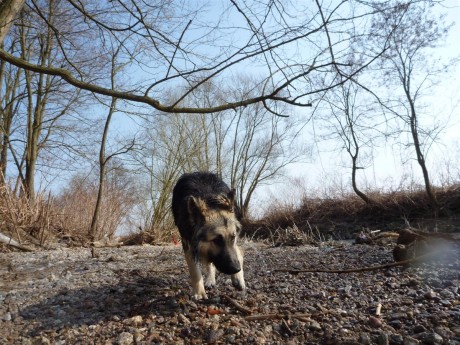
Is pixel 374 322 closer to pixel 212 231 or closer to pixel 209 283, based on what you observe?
pixel 212 231

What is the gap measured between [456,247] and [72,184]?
12154mm

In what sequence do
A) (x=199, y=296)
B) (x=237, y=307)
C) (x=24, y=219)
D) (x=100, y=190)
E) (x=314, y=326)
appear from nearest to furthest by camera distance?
Answer: (x=314, y=326) < (x=237, y=307) < (x=199, y=296) < (x=24, y=219) < (x=100, y=190)

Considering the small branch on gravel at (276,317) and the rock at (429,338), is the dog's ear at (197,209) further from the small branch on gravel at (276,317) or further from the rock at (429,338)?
the rock at (429,338)

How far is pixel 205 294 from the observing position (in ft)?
12.0

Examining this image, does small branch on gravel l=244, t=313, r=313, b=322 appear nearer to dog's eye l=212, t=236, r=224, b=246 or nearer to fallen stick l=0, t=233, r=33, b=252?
dog's eye l=212, t=236, r=224, b=246

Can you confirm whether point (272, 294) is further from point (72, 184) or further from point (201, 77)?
point (72, 184)

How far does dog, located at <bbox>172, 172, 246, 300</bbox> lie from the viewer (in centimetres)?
371

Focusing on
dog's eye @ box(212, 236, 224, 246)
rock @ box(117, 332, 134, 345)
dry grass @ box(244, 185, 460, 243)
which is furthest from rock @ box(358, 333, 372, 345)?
dry grass @ box(244, 185, 460, 243)

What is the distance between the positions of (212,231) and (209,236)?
6 centimetres

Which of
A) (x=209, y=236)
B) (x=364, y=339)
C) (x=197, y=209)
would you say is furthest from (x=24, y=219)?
(x=364, y=339)

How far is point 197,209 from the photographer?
3.94 m

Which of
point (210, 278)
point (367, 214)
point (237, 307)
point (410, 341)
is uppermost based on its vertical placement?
point (367, 214)

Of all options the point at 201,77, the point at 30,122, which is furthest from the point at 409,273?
the point at 30,122

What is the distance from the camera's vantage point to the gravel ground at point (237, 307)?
259 centimetres
